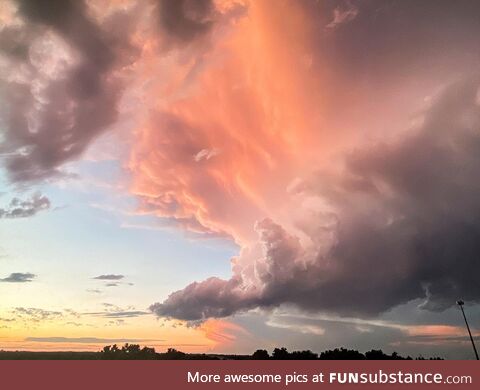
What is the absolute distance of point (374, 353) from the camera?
178 metres
